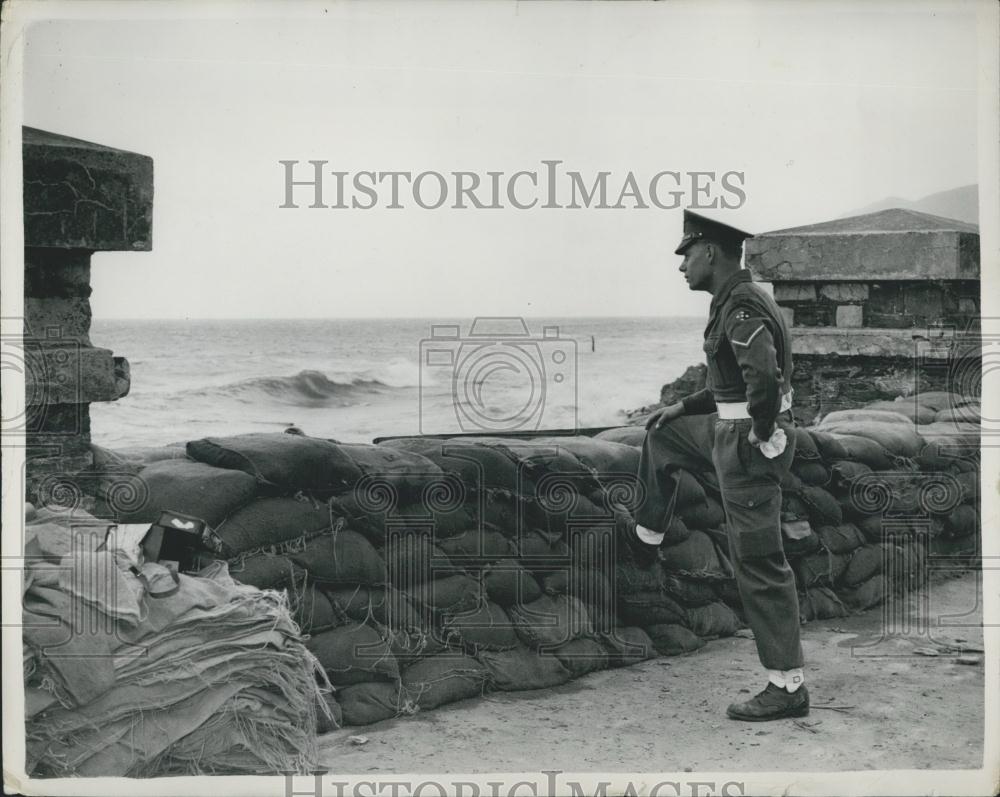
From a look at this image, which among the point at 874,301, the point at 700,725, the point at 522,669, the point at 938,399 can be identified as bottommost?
the point at 700,725

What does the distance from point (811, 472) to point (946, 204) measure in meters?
1.15

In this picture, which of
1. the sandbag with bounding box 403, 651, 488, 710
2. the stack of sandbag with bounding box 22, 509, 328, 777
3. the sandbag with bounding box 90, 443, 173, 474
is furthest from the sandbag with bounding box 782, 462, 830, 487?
the sandbag with bounding box 90, 443, 173, 474

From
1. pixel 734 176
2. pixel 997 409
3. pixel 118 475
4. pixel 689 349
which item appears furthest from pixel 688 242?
pixel 118 475

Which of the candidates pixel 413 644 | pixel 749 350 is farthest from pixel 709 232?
pixel 413 644

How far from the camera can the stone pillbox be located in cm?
376

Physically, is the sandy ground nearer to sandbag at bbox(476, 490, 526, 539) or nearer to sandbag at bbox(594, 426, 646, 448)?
sandbag at bbox(476, 490, 526, 539)

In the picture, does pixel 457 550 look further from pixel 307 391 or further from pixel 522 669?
pixel 307 391

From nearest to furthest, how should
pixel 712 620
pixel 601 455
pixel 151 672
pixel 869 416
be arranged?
1. pixel 151 672
2. pixel 601 455
3. pixel 712 620
4. pixel 869 416

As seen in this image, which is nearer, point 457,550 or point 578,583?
point 457,550

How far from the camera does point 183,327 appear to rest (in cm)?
459

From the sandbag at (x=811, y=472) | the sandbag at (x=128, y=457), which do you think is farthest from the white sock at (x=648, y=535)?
the sandbag at (x=128, y=457)

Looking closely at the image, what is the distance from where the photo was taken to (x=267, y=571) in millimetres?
3633

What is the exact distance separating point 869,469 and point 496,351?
173 cm

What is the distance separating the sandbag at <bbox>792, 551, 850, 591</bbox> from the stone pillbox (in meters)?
1.53
